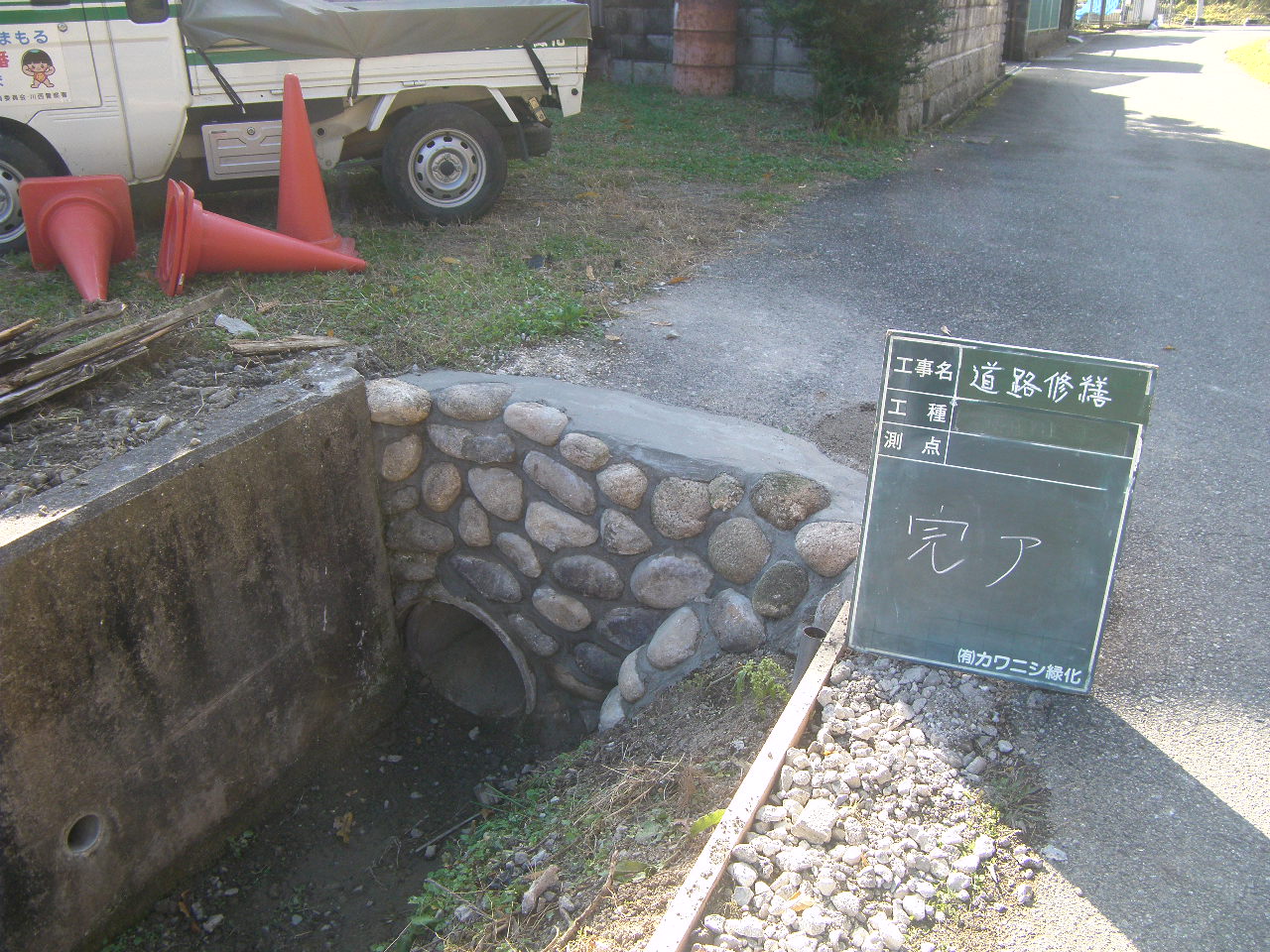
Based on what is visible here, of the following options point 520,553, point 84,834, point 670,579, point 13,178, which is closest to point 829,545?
point 670,579

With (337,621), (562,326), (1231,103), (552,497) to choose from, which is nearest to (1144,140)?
(1231,103)

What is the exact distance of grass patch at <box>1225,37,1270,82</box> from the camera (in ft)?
60.9

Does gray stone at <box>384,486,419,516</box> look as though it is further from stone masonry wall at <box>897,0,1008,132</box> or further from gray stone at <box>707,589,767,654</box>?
stone masonry wall at <box>897,0,1008,132</box>

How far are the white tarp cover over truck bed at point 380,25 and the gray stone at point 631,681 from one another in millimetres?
4126

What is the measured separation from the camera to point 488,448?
449 cm

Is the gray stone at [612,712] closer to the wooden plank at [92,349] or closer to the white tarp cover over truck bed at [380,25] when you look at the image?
the wooden plank at [92,349]

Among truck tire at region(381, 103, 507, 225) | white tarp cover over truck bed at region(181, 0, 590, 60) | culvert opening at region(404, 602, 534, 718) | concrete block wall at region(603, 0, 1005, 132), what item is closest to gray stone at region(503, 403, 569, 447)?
culvert opening at region(404, 602, 534, 718)

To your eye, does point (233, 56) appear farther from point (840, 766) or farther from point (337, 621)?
point (840, 766)

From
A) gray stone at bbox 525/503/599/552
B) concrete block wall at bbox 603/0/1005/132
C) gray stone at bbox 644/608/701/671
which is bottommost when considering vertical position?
gray stone at bbox 644/608/701/671

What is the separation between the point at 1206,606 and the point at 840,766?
5.16 ft

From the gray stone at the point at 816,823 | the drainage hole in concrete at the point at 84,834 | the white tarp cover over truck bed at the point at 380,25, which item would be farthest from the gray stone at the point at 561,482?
the white tarp cover over truck bed at the point at 380,25

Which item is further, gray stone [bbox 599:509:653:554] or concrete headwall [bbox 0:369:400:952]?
gray stone [bbox 599:509:653:554]

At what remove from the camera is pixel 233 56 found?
19.5ft

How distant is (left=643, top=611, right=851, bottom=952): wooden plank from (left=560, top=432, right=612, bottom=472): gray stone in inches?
51.7
